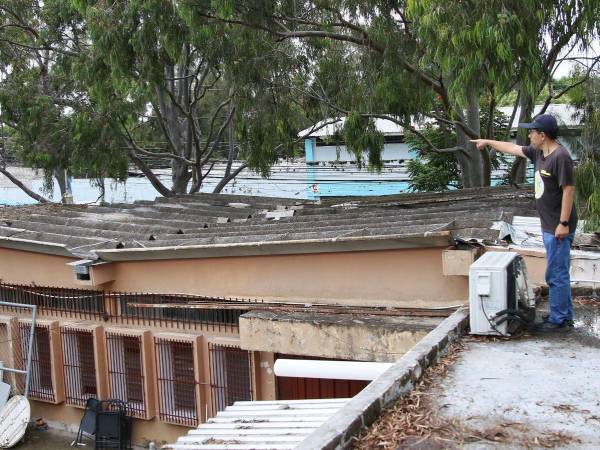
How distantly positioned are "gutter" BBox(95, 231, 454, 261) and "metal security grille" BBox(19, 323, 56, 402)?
2938 millimetres

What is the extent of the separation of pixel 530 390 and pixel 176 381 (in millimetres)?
6455

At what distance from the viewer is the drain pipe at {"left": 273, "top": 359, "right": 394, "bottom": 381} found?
5137 millimetres

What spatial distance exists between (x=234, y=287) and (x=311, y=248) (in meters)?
1.37

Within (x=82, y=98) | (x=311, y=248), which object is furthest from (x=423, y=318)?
(x=82, y=98)

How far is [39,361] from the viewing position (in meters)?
11.2

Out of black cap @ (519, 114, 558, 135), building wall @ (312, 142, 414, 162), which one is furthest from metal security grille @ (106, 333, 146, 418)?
building wall @ (312, 142, 414, 162)

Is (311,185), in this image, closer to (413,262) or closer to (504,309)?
(413,262)

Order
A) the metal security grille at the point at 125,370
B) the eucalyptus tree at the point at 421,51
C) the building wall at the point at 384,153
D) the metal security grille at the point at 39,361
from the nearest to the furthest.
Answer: the eucalyptus tree at the point at 421,51 → the metal security grille at the point at 125,370 → the metal security grille at the point at 39,361 → the building wall at the point at 384,153

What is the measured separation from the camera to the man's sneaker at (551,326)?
209 inches

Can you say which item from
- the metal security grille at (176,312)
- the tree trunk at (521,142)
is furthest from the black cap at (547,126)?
the tree trunk at (521,142)

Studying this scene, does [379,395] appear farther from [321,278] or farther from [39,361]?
[39,361]

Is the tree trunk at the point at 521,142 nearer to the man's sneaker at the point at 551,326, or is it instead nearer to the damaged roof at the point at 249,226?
the damaged roof at the point at 249,226

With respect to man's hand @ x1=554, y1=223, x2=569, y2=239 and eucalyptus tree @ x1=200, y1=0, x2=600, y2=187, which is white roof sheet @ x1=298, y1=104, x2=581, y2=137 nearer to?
eucalyptus tree @ x1=200, y1=0, x2=600, y2=187

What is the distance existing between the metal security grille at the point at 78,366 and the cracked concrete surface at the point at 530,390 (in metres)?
7.27
